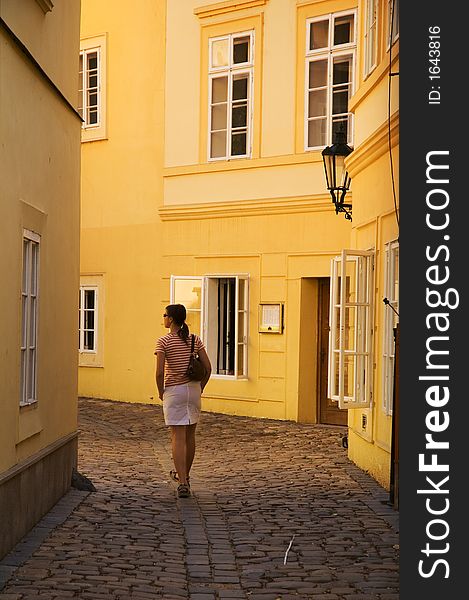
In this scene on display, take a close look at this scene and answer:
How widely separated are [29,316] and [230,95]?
11809 millimetres

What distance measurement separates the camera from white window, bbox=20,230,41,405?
948 cm

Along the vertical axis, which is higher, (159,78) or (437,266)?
(159,78)

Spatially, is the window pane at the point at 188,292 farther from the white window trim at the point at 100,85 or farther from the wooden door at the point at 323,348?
the white window trim at the point at 100,85

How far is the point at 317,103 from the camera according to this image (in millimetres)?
19594

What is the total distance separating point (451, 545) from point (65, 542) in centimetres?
417

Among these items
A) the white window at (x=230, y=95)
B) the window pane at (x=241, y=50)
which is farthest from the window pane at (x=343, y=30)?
the window pane at (x=241, y=50)

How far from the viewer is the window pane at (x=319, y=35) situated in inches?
763

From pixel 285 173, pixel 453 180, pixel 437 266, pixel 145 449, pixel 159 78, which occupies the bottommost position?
pixel 145 449

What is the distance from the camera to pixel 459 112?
5.68 meters

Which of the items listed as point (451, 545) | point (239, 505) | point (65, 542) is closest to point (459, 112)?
point (451, 545)

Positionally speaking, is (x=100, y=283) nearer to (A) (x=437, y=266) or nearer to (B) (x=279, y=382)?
(B) (x=279, y=382)

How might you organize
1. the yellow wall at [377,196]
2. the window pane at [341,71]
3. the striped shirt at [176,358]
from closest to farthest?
1. the striped shirt at [176,358]
2. the yellow wall at [377,196]
3. the window pane at [341,71]

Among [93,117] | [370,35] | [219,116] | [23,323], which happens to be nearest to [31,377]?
[23,323]

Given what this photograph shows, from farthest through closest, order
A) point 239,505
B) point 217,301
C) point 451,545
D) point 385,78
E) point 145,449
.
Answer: point 217,301 → point 145,449 → point 385,78 → point 239,505 → point 451,545
